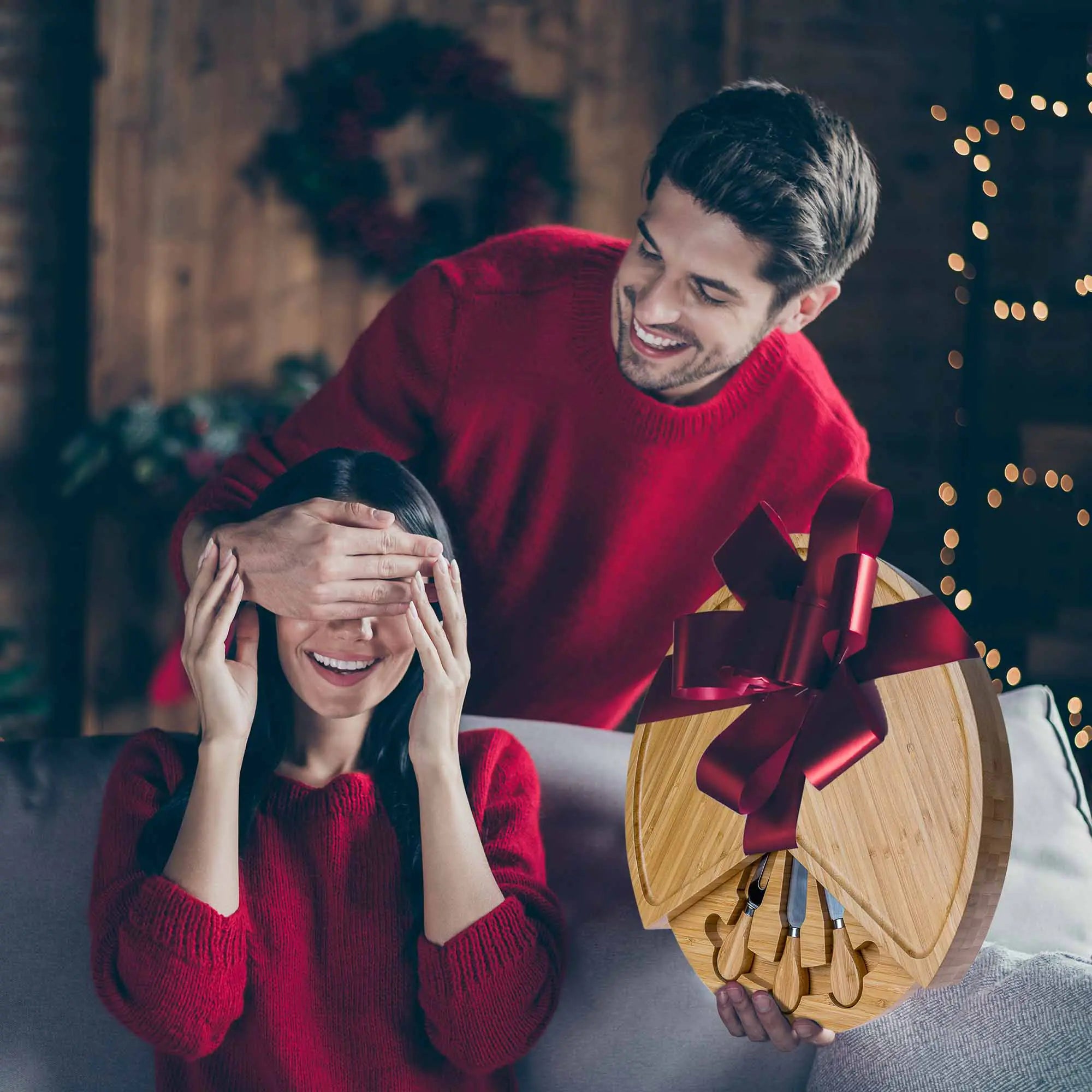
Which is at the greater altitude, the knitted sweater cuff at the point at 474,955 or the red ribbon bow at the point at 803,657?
the red ribbon bow at the point at 803,657

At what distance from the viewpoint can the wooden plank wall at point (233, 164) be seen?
218 cm

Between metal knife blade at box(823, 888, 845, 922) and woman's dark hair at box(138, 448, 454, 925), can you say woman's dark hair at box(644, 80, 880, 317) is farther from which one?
metal knife blade at box(823, 888, 845, 922)

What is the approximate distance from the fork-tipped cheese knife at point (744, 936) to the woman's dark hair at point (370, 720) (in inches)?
9.5

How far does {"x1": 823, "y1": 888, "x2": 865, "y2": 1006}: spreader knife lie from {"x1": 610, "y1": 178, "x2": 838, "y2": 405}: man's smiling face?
1.43 ft

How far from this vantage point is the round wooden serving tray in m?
0.74

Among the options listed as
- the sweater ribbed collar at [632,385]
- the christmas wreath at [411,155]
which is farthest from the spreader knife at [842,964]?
the christmas wreath at [411,155]

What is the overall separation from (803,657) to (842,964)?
0.22m

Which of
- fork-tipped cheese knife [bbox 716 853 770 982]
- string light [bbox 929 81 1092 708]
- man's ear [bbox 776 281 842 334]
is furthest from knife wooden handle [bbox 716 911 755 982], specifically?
string light [bbox 929 81 1092 708]

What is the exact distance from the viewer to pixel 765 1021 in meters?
0.84

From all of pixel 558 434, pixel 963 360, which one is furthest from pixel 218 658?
pixel 963 360

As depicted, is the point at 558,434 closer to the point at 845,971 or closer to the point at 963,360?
the point at 845,971

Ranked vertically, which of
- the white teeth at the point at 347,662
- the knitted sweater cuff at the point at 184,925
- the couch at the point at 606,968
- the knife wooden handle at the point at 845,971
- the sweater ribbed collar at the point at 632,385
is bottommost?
the couch at the point at 606,968

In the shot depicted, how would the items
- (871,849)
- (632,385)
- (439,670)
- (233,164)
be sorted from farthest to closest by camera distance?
1. (233,164)
2. (632,385)
3. (439,670)
4. (871,849)

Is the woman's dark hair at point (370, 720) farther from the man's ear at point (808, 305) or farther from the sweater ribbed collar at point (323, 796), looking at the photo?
the man's ear at point (808, 305)
